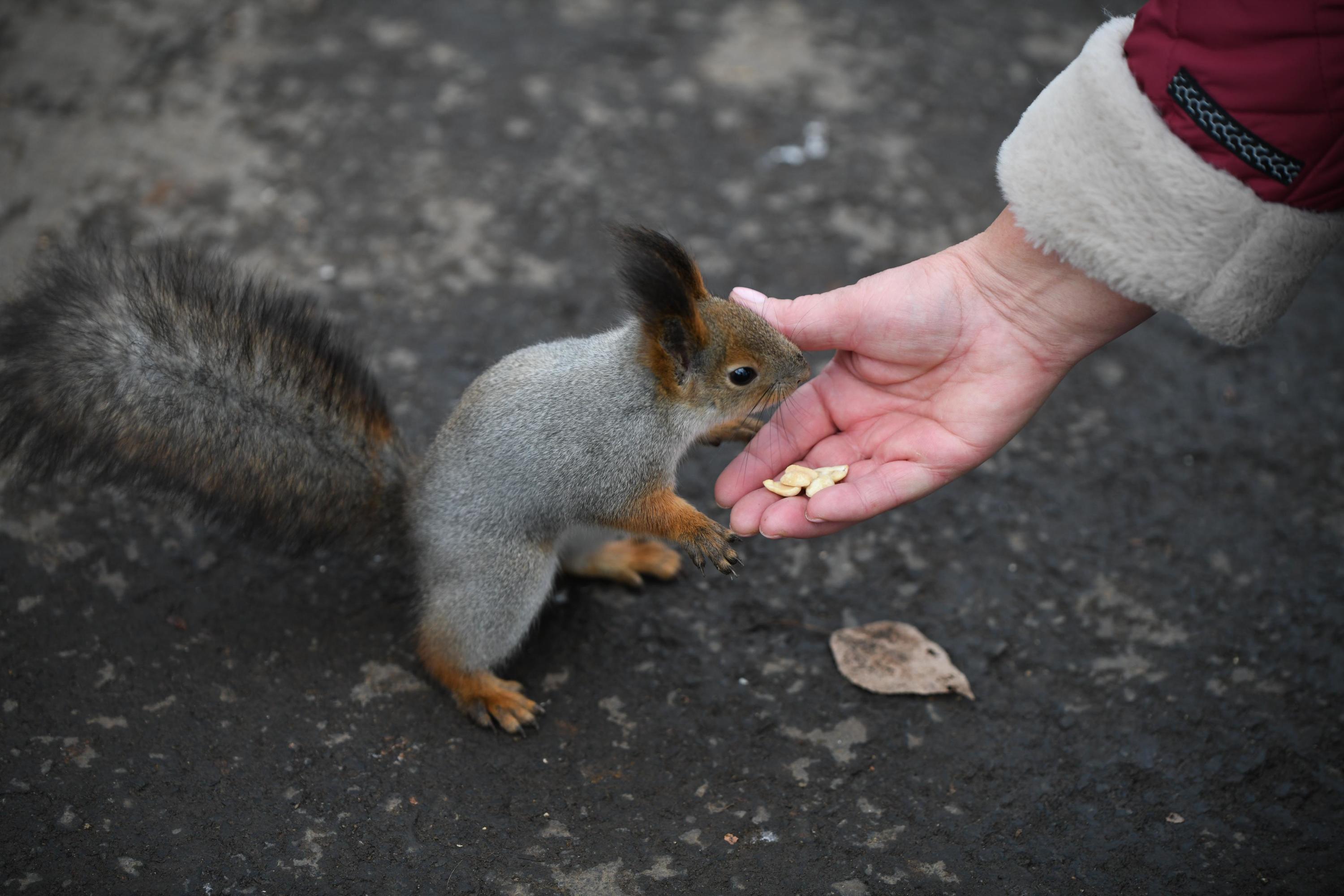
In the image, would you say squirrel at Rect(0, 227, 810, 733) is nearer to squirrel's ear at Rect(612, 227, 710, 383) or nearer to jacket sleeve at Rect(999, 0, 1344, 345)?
squirrel's ear at Rect(612, 227, 710, 383)

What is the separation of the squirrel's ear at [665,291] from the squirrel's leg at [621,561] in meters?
0.50

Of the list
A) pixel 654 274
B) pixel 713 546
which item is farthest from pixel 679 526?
pixel 654 274

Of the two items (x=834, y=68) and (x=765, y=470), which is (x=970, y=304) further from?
(x=834, y=68)

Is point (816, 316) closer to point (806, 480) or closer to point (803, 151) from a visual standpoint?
point (806, 480)

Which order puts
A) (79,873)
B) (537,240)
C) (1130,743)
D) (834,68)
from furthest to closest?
1. (834,68)
2. (537,240)
3. (1130,743)
4. (79,873)

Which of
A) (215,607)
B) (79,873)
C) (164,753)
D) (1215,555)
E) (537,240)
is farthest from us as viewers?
(537,240)

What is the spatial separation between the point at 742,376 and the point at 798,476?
0.67 feet

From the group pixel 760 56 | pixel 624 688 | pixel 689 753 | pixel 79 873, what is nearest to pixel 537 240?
pixel 760 56

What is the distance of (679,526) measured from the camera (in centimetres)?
169

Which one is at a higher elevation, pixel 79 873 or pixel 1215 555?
pixel 1215 555

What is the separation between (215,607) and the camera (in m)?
1.89

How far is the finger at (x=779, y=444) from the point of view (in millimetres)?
1801

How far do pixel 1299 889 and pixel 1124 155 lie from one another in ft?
3.79

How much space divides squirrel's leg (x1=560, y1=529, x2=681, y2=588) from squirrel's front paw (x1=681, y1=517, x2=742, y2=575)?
0.31m
